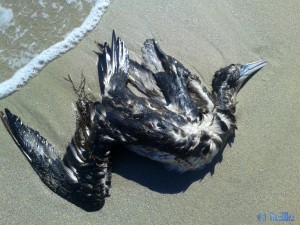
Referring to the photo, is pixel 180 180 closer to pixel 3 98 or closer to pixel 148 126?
pixel 148 126

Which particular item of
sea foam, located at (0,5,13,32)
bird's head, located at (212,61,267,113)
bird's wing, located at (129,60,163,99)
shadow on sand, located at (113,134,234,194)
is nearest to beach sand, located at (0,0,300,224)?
shadow on sand, located at (113,134,234,194)

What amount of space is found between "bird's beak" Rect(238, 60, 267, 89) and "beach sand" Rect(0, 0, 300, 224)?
9cm

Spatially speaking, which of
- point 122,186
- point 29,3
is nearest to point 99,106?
point 122,186

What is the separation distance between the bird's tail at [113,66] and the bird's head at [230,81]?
4.10 ft

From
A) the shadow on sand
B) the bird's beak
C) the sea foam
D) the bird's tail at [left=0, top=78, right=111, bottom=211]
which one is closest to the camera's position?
the bird's tail at [left=0, top=78, right=111, bottom=211]

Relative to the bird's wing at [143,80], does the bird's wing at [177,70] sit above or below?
above

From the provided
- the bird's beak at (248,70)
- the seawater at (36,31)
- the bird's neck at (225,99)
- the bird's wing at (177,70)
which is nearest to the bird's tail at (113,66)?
the bird's wing at (177,70)

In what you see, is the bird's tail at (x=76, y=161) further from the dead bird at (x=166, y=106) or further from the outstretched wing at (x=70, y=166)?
the dead bird at (x=166, y=106)

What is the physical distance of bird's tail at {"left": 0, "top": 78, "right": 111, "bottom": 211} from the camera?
573cm

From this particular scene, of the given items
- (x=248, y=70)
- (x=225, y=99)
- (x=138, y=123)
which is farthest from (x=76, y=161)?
(x=248, y=70)

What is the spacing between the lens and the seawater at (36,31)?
633cm

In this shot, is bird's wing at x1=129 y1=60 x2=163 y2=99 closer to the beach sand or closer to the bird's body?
the bird's body

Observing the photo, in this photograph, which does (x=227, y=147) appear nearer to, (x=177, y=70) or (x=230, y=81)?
(x=230, y=81)

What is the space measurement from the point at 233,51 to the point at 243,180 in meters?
1.81
